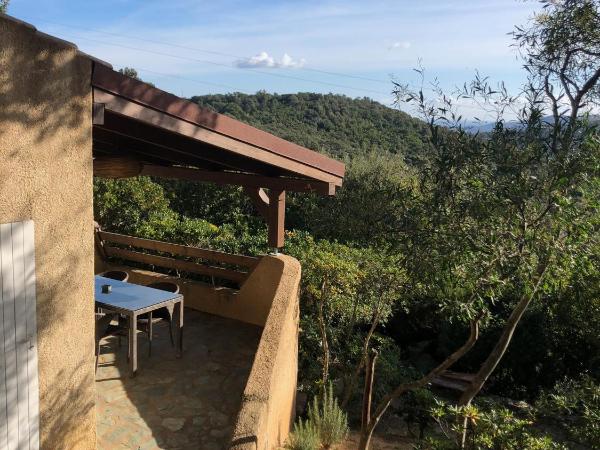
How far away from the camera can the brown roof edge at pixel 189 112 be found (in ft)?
12.2

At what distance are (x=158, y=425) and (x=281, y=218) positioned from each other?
3364 millimetres

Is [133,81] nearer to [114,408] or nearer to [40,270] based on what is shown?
[40,270]

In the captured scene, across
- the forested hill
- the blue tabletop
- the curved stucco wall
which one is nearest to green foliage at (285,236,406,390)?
the curved stucco wall

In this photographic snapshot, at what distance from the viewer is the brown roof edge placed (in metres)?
3.73

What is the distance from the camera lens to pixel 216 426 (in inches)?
199

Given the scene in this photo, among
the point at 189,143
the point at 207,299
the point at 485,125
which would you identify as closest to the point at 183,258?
the point at 207,299

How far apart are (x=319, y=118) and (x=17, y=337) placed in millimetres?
34566

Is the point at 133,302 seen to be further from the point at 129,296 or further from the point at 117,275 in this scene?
the point at 117,275

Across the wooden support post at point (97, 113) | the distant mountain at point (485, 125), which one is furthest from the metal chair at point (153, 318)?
the distant mountain at point (485, 125)

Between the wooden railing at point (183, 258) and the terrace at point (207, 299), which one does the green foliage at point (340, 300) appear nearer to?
the terrace at point (207, 299)

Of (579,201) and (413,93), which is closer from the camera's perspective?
(579,201)

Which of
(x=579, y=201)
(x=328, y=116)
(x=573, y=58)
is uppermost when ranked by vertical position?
(x=328, y=116)

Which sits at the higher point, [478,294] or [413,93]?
[413,93]

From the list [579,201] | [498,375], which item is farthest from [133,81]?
[498,375]
